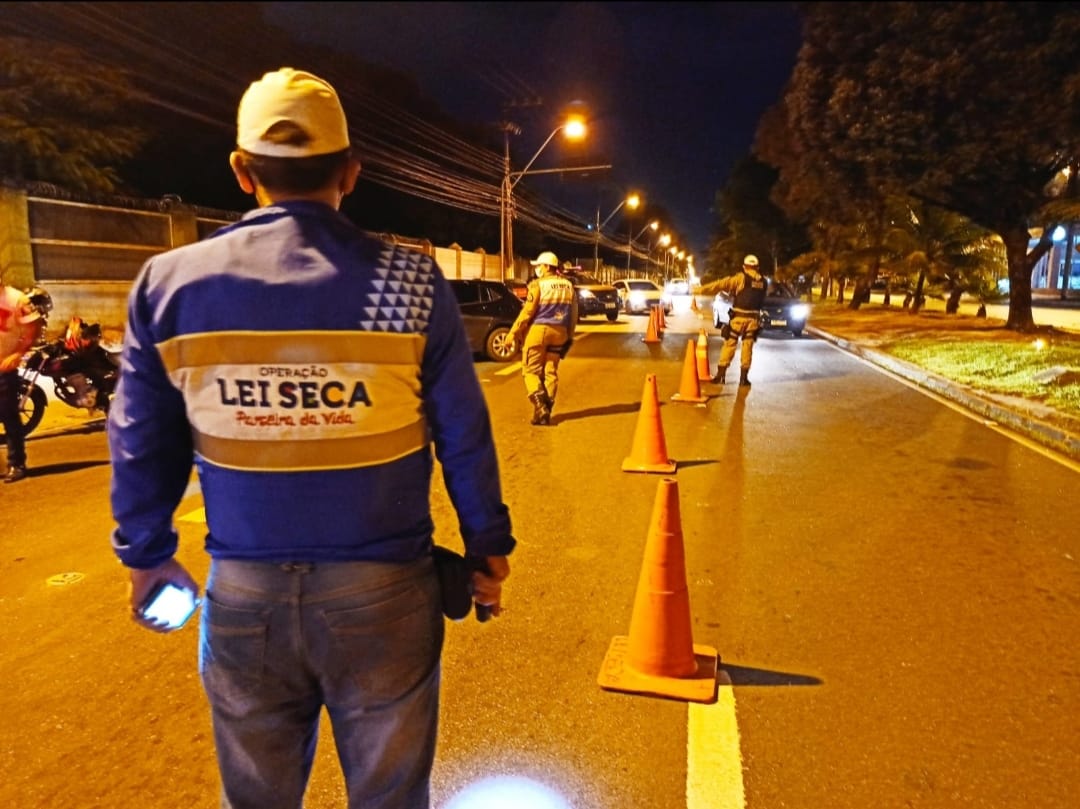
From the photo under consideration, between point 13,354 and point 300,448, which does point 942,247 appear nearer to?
point 13,354

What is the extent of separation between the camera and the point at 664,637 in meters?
3.62

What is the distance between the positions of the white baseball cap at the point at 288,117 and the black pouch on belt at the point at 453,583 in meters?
0.91

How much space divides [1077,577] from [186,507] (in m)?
5.81

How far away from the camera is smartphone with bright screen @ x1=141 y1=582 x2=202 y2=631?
191 centimetres

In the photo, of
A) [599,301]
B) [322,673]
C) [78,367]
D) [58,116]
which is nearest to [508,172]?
[599,301]

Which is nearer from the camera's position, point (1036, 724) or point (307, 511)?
point (307, 511)

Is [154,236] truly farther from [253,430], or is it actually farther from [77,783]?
[253,430]

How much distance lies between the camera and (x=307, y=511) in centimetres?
172

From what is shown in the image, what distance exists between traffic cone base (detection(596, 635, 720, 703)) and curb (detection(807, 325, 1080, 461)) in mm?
6463

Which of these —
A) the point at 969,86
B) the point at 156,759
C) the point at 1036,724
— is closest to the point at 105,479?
the point at 156,759

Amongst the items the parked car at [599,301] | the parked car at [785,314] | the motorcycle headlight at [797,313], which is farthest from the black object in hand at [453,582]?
the parked car at [599,301]

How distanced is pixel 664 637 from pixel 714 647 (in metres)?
0.52

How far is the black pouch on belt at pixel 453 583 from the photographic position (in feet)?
6.35

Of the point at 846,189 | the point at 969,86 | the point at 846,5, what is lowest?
the point at 846,189
